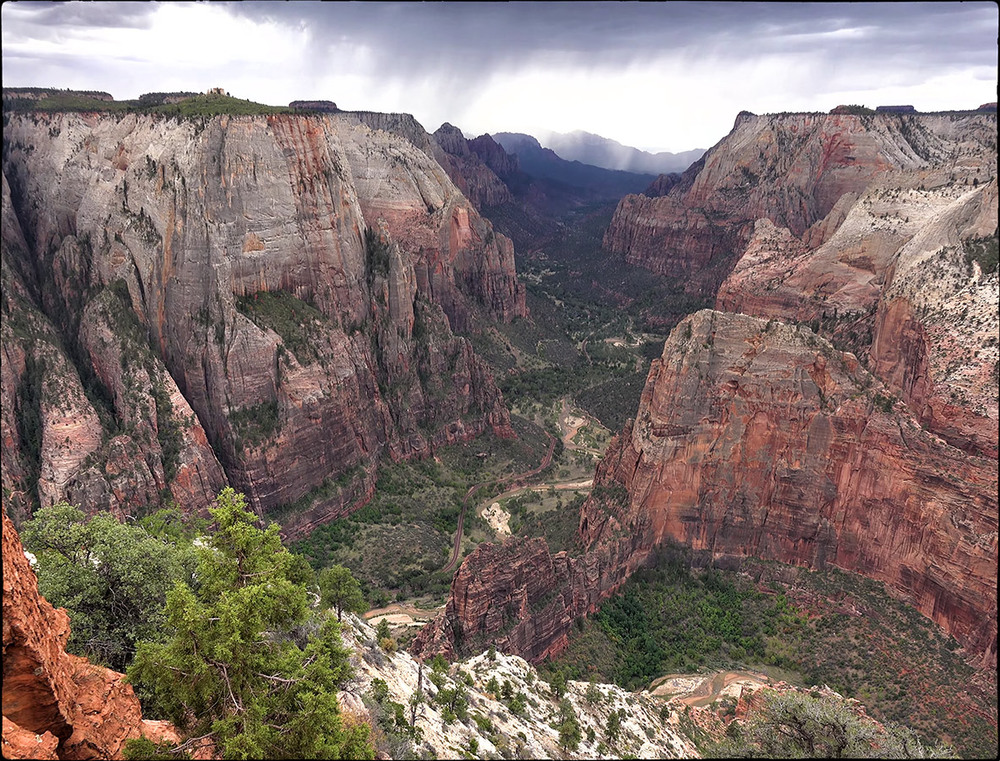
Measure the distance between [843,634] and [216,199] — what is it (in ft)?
256

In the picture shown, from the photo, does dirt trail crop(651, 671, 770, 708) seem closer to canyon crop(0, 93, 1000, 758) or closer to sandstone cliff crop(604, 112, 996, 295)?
canyon crop(0, 93, 1000, 758)

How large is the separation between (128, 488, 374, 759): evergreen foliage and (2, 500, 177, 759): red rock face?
1.26 m

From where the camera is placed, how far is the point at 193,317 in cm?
7150

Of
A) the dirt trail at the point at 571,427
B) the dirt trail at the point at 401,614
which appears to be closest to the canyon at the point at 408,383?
the dirt trail at the point at 401,614

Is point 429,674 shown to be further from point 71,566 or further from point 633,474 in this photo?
point 633,474

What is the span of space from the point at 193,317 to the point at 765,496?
6576 centimetres

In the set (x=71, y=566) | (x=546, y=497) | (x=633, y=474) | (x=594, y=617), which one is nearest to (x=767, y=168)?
(x=546, y=497)

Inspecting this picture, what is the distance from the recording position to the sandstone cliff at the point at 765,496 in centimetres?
4594

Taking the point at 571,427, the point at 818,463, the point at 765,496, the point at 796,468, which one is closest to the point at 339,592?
the point at 765,496

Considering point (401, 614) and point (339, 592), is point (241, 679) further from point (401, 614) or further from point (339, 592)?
point (401, 614)

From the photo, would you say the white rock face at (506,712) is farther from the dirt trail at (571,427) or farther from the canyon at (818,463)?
the dirt trail at (571,427)

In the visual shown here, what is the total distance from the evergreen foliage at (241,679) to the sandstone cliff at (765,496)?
2400cm

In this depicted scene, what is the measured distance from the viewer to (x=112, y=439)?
63.8 meters

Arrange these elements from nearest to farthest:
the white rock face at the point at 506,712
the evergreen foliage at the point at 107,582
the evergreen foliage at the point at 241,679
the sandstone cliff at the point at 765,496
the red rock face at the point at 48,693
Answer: the red rock face at the point at 48,693
the evergreen foliage at the point at 241,679
the evergreen foliage at the point at 107,582
the white rock face at the point at 506,712
the sandstone cliff at the point at 765,496
